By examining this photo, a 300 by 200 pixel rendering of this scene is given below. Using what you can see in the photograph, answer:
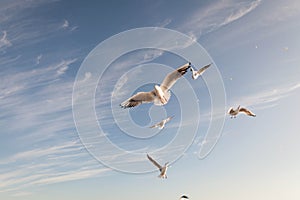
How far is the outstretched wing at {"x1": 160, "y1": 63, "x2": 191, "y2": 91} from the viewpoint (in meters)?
37.6

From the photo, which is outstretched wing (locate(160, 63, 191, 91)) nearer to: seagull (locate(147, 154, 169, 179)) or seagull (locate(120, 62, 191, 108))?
seagull (locate(120, 62, 191, 108))

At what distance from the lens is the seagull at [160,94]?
3803 cm

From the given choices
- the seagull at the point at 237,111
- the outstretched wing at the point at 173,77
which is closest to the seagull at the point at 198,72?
the outstretched wing at the point at 173,77

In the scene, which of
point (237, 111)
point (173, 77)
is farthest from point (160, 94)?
point (237, 111)

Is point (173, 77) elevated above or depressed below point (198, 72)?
below

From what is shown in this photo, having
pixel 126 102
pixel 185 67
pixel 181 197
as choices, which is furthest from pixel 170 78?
pixel 181 197

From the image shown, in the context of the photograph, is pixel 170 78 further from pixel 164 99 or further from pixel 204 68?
pixel 204 68

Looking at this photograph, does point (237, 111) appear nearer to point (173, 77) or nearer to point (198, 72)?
point (198, 72)

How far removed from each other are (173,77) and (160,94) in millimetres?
2269

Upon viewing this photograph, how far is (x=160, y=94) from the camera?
3928 cm

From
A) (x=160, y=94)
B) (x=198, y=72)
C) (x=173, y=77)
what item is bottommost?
(x=160, y=94)

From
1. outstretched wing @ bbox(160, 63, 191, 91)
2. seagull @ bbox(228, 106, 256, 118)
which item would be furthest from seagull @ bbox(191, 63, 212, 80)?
seagull @ bbox(228, 106, 256, 118)

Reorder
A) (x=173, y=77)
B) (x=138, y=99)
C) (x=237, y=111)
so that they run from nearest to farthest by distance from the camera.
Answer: (x=173, y=77)
(x=138, y=99)
(x=237, y=111)

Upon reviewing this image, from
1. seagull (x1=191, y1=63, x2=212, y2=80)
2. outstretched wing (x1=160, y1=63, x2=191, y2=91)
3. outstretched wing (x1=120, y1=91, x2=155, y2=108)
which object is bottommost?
outstretched wing (x1=120, y1=91, x2=155, y2=108)
